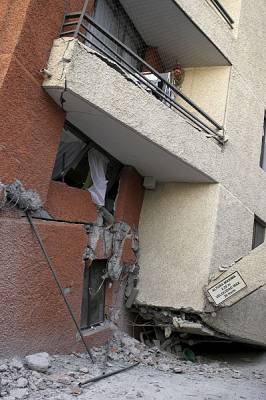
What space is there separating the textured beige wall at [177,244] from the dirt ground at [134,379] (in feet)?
3.21

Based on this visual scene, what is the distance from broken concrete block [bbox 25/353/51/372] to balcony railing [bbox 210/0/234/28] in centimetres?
637

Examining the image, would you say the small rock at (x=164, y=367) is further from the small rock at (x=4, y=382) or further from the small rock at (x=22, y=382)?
the small rock at (x=4, y=382)

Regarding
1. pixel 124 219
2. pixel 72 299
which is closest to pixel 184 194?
pixel 124 219

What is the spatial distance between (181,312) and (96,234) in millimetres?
2046

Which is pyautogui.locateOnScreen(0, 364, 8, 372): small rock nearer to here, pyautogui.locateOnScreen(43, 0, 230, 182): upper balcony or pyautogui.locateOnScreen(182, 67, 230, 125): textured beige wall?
pyautogui.locateOnScreen(43, 0, 230, 182): upper balcony

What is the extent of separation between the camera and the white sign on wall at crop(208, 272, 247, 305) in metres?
6.77

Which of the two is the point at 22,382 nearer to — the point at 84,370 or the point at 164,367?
the point at 84,370

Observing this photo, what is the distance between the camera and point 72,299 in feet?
19.0

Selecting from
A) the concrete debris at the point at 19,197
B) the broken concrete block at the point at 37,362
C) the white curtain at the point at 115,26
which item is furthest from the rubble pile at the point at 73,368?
the white curtain at the point at 115,26

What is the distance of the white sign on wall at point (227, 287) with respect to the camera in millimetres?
6766

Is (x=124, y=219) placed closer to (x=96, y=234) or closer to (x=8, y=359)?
(x=96, y=234)

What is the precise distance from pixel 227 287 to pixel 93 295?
2074mm

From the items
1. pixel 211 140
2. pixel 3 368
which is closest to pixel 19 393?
pixel 3 368

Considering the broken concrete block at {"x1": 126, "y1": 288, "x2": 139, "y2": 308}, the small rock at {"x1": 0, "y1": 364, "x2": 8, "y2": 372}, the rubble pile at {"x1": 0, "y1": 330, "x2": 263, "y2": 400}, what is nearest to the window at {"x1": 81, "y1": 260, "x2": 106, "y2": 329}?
the rubble pile at {"x1": 0, "y1": 330, "x2": 263, "y2": 400}
